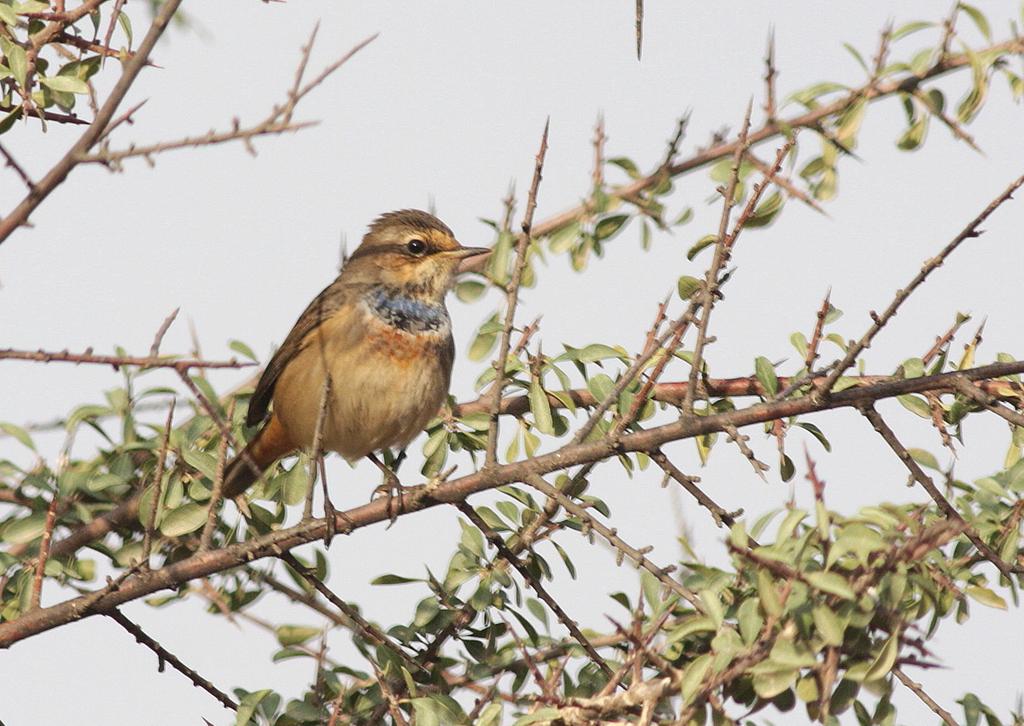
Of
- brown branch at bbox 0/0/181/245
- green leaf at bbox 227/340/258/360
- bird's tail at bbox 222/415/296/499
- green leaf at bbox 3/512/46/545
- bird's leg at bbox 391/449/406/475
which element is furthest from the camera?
bird's leg at bbox 391/449/406/475

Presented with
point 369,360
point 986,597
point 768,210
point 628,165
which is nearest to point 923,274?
point 986,597

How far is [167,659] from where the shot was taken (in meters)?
3.77

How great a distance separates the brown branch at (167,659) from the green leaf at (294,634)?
342 millimetres

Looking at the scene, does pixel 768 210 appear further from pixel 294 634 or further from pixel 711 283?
pixel 294 634

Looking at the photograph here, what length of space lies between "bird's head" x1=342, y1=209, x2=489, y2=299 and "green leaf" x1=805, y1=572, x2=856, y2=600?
3.09m

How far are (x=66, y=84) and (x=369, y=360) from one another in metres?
1.81

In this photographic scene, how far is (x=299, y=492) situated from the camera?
15.5 feet

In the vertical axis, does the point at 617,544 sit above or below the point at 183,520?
below

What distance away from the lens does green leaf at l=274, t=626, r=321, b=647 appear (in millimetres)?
4199

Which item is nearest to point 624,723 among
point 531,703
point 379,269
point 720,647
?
point 720,647

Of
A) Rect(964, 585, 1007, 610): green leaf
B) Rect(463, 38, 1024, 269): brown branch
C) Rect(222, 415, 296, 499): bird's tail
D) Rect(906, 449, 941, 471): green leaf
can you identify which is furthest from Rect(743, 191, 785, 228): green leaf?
Rect(222, 415, 296, 499): bird's tail

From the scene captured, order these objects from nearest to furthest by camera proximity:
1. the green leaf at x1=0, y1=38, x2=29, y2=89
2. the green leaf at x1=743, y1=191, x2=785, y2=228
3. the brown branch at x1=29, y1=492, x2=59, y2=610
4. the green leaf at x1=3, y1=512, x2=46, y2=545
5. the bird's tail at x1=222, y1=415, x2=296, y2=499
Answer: the brown branch at x1=29, y1=492, x2=59, y2=610 → the green leaf at x1=0, y1=38, x2=29, y2=89 → the green leaf at x1=3, y1=512, x2=46, y2=545 → the green leaf at x1=743, y1=191, x2=785, y2=228 → the bird's tail at x1=222, y1=415, x2=296, y2=499

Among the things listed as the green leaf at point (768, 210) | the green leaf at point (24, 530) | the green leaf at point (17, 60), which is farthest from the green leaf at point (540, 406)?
the green leaf at point (17, 60)

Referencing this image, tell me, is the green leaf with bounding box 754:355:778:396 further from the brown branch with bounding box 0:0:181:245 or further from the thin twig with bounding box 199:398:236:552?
the brown branch with bounding box 0:0:181:245
